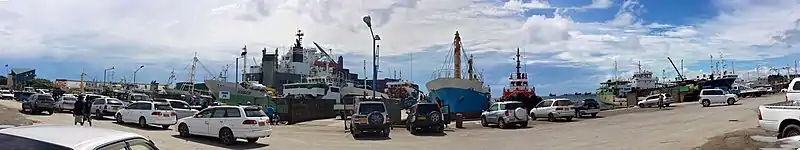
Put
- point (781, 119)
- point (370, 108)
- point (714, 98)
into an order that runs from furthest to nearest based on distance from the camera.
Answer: point (714, 98) → point (370, 108) → point (781, 119)

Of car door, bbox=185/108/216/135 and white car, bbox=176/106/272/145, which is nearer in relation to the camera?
white car, bbox=176/106/272/145

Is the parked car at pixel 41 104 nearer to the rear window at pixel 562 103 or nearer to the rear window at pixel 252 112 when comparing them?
the rear window at pixel 252 112

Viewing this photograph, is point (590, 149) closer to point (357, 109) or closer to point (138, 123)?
point (357, 109)

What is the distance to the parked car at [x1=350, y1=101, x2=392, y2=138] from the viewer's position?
2598 centimetres

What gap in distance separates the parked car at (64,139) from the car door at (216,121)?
17113 mm

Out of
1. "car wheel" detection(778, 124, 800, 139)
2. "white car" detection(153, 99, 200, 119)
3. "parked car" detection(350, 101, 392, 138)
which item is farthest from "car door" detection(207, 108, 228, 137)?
"car wheel" detection(778, 124, 800, 139)

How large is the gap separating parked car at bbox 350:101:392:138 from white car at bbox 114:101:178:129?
27.6 feet

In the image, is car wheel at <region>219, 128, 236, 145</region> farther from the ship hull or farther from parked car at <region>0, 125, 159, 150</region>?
the ship hull

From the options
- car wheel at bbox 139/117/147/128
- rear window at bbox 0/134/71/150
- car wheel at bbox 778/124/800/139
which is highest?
rear window at bbox 0/134/71/150

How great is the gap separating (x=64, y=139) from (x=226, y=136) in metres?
17.6

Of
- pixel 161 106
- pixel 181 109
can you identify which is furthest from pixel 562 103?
pixel 161 106

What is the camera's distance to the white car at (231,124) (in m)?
21.0

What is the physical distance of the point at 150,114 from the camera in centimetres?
2841

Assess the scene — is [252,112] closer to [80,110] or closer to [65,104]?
[80,110]
